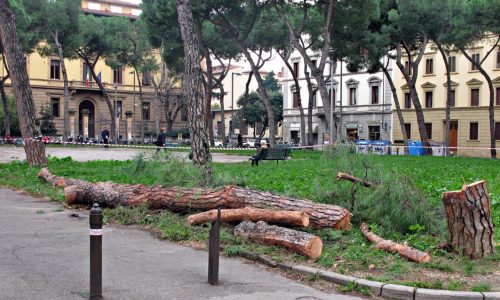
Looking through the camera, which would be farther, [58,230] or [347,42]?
[347,42]

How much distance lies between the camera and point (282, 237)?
22.5 ft

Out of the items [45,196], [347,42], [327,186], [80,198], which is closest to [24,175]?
[45,196]

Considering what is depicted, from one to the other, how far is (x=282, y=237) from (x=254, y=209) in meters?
0.88

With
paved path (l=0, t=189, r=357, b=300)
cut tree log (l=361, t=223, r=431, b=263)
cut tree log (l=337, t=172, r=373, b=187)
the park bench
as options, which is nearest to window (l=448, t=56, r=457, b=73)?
the park bench

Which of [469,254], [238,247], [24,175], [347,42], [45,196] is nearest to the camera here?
[469,254]

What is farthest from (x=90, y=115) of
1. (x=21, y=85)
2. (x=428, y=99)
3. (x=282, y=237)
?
(x=282, y=237)

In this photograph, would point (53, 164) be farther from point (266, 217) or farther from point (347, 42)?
point (347, 42)

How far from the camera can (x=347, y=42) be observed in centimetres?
3462

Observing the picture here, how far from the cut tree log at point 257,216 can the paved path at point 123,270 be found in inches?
27.3

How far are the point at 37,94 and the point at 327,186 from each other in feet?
197

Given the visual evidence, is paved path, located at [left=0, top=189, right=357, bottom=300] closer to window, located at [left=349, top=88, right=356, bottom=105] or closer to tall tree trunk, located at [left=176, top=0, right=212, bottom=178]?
tall tree trunk, located at [left=176, top=0, right=212, bottom=178]

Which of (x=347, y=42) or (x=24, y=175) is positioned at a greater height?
(x=347, y=42)

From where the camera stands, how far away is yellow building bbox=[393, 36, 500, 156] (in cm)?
4725

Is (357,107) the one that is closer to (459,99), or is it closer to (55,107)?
(459,99)
